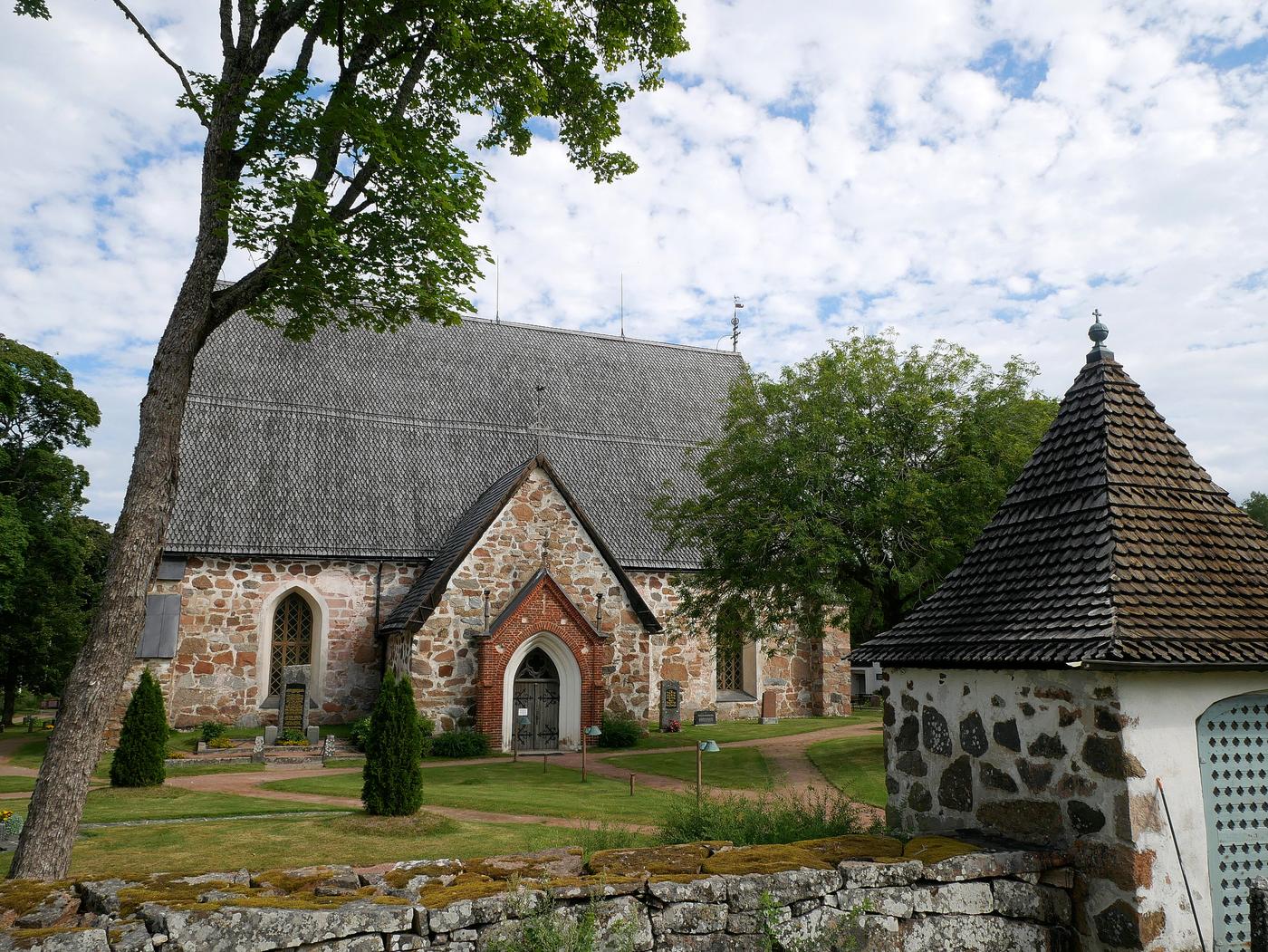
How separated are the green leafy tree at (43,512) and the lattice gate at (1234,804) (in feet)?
94.6

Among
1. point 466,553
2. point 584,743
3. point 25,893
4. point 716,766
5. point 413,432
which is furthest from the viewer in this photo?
point 413,432

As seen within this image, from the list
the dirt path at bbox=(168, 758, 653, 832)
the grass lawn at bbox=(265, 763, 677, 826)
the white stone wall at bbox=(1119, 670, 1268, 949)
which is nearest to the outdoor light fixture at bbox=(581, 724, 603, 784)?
the grass lawn at bbox=(265, 763, 677, 826)

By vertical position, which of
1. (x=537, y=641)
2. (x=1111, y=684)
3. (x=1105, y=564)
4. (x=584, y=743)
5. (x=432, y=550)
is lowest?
(x=584, y=743)

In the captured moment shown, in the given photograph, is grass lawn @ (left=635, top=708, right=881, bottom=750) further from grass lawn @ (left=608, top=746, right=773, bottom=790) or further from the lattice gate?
the lattice gate

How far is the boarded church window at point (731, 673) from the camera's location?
93.2 ft

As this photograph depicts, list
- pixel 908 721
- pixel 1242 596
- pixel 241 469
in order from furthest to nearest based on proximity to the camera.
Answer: pixel 241 469, pixel 908 721, pixel 1242 596

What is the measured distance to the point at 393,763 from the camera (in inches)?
516

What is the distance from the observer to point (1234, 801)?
643 cm

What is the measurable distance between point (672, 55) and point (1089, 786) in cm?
1055

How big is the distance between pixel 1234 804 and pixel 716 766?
1337 centimetres

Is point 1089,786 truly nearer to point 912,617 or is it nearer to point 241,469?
point 912,617

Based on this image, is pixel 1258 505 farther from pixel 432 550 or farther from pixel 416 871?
pixel 416 871

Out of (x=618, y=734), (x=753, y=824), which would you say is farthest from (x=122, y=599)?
(x=618, y=734)

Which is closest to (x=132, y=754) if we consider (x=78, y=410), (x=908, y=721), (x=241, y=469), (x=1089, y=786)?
(x=241, y=469)
